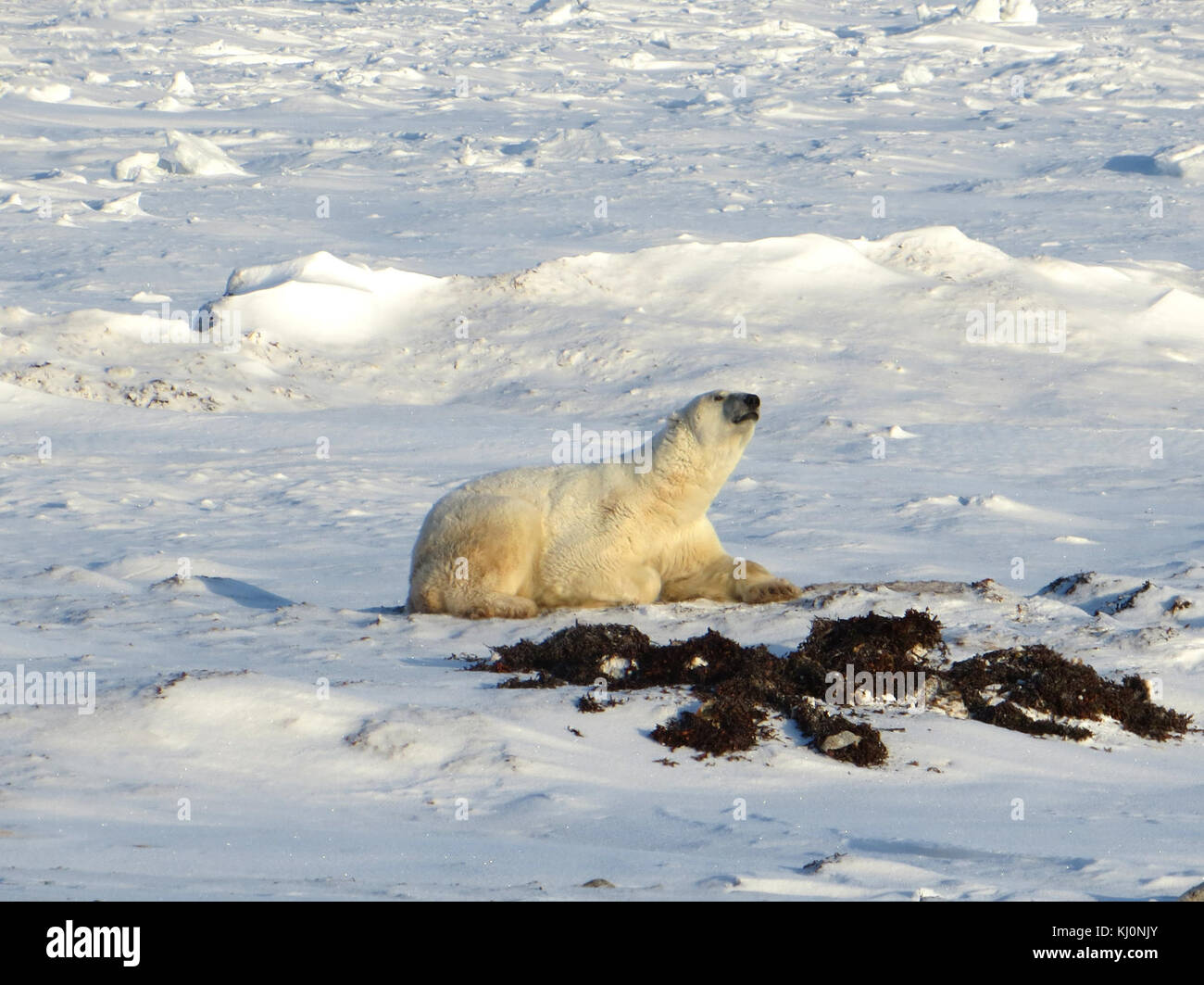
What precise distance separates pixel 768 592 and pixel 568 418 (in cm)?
850

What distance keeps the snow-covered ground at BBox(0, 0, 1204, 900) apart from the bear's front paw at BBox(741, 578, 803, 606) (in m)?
0.19

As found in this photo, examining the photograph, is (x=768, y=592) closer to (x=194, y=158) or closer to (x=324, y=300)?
(x=324, y=300)

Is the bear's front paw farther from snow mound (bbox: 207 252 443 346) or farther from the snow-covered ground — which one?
snow mound (bbox: 207 252 443 346)

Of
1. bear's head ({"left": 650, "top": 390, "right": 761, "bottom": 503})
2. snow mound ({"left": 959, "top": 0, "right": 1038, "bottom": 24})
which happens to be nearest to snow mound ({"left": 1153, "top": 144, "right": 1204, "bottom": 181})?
snow mound ({"left": 959, "top": 0, "right": 1038, "bottom": 24})

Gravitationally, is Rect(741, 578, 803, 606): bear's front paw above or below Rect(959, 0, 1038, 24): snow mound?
below

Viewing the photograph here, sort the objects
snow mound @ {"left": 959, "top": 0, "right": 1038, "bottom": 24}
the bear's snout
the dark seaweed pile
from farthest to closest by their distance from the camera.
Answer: snow mound @ {"left": 959, "top": 0, "right": 1038, "bottom": 24} < the bear's snout < the dark seaweed pile

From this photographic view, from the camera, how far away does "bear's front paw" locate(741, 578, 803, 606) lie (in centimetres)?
691

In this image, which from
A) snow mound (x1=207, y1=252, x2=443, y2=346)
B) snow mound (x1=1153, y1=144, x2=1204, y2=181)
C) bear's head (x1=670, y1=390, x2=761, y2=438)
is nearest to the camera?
bear's head (x1=670, y1=390, x2=761, y2=438)

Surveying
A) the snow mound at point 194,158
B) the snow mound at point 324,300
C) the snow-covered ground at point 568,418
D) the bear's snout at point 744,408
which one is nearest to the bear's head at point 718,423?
the bear's snout at point 744,408

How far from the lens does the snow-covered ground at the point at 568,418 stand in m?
4.24

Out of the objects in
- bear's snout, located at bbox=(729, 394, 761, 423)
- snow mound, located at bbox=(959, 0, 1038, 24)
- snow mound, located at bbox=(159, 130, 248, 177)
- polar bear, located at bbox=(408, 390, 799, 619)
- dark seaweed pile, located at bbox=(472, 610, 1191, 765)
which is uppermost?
snow mound, located at bbox=(959, 0, 1038, 24)

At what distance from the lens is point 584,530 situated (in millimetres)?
6852

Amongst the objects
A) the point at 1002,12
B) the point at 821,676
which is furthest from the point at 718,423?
the point at 1002,12

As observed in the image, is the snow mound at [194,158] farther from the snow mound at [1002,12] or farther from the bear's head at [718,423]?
the bear's head at [718,423]
